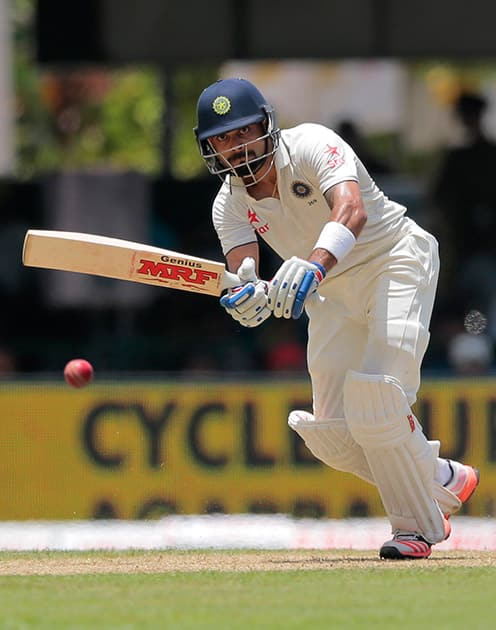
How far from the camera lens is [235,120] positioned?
512cm

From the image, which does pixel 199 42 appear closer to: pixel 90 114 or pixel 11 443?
pixel 11 443

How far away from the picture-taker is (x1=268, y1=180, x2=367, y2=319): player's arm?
192 inches

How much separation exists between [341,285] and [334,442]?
576 mm

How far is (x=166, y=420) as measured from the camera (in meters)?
8.59

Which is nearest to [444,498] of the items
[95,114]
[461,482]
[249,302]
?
[461,482]

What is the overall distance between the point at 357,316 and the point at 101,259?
3.20ft

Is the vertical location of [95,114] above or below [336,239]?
above

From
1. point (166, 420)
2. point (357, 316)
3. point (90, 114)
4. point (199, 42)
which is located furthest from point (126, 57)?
point (90, 114)

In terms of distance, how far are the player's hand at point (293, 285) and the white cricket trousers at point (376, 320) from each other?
447mm

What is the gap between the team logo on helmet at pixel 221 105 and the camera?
512 cm

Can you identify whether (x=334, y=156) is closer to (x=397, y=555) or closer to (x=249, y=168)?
(x=249, y=168)

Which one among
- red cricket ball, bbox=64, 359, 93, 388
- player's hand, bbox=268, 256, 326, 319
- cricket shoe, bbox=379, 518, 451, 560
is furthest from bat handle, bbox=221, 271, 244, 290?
red cricket ball, bbox=64, 359, 93, 388

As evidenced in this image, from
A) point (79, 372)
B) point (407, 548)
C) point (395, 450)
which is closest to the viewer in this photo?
point (395, 450)

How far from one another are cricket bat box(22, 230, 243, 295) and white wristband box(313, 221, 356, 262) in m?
0.37
